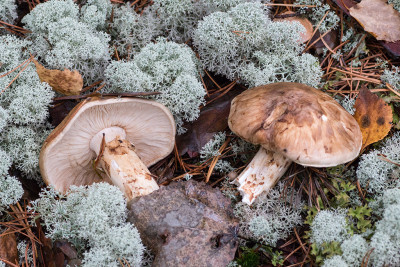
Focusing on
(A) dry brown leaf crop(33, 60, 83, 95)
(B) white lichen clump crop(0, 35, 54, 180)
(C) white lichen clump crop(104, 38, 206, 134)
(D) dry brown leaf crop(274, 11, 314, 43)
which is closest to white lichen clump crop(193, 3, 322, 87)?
(D) dry brown leaf crop(274, 11, 314, 43)

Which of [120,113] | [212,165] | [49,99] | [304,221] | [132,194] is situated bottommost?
[304,221]

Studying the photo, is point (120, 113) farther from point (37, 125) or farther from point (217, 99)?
point (217, 99)

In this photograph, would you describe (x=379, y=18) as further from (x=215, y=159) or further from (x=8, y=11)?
(x=8, y=11)

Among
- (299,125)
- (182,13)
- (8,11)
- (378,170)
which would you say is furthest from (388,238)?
(8,11)

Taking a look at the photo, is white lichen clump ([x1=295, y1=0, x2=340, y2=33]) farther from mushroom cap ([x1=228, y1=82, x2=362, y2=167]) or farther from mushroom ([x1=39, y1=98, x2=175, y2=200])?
mushroom ([x1=39, y1=98, x2=175, y2=200])

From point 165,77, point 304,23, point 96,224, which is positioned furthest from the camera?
point 304,23

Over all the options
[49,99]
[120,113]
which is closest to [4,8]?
[49,99]

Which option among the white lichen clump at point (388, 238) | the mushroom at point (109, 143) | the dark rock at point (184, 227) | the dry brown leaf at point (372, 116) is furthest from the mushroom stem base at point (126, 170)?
the dry brown leaf at point (372, 116)
